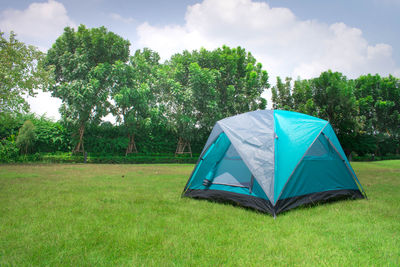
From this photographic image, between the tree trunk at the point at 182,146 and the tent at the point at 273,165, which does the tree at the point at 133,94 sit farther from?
the tent at the point at 273,165

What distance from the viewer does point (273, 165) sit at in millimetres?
4617

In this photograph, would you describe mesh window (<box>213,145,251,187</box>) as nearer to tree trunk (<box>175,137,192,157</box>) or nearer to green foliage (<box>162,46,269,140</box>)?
green foliage (<box>162,46,269,140</box>)

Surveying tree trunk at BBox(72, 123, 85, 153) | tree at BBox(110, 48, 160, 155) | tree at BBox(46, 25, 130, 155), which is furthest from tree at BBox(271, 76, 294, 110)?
tree trunk at BBox(72, 123, 85, 153)

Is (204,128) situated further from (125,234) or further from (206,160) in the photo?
(125,234)

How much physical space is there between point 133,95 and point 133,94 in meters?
0.09

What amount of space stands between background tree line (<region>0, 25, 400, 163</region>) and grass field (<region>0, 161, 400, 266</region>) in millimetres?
9942

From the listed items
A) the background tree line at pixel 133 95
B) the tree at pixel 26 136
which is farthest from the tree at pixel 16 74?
the tree at pixel 26 136

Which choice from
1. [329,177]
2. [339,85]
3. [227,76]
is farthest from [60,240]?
[339,85]

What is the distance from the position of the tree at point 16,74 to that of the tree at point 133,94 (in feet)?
18.4

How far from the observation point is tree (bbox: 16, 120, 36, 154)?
15.5 metres

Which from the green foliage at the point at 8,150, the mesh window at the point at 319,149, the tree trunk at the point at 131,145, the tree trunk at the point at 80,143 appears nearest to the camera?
the mesh window at the point at 319,149

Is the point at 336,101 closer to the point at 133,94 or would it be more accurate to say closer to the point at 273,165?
the point at 133,94

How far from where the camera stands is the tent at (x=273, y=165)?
15.3 ft

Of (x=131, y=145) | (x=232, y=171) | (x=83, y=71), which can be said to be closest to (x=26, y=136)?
(x=83, y=71)
